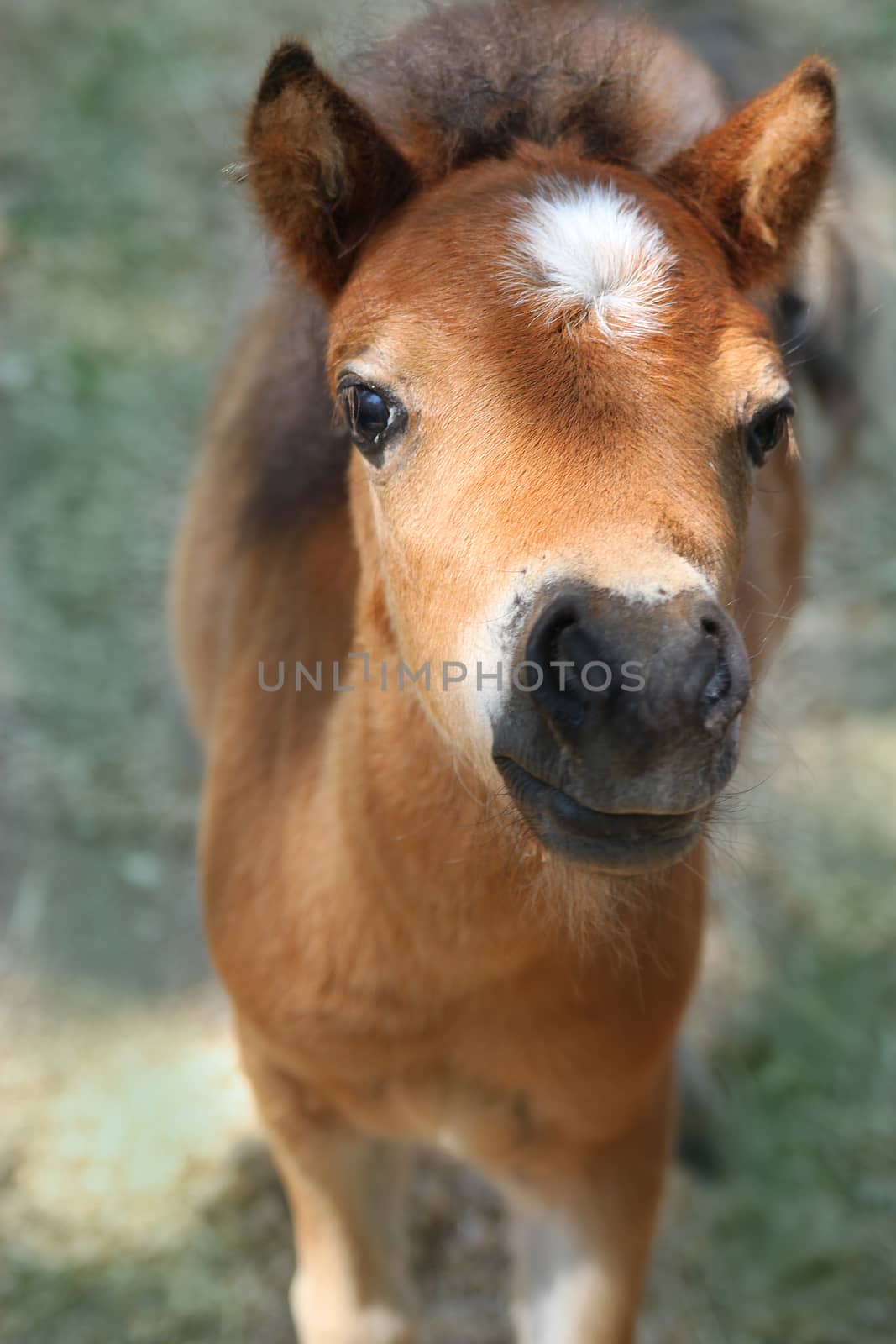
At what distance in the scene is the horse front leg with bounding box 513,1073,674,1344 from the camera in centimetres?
273

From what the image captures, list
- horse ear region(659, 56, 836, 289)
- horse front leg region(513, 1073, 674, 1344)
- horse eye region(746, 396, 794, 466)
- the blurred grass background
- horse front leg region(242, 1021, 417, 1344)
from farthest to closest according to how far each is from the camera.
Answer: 1. the blurred grass background
2. horse front leg region(242, 1021, 417, 1344)
3. horse front leg region(513, 1073, 674, 1344)
4. horse ear region(659, 56, 836, 289)
5. horse eye region(746, 396, 794, 466)

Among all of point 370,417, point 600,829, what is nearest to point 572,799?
point 600,829

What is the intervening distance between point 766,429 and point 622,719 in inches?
26.3

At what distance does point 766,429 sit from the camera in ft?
6.77

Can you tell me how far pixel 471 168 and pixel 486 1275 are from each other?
8.96ft

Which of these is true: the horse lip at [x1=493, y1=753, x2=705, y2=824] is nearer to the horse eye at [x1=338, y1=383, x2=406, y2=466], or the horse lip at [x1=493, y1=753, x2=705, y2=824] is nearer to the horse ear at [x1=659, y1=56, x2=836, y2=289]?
the horse eye at [x1=338, y1=383, x2=406, y2=466]

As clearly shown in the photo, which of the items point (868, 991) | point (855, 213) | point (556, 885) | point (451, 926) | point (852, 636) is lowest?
point (868, 991)

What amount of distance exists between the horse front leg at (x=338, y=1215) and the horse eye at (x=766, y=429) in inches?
63.7

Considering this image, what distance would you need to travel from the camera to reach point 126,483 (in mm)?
5418

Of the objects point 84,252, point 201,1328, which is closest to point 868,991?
point 201,1328

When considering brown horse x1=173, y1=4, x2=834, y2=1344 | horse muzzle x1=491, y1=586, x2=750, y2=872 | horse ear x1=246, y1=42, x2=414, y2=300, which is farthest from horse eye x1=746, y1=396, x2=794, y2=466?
horse ear x1=246, y1=42, x2=414, y2=300

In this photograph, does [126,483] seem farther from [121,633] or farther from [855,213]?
[855,213]

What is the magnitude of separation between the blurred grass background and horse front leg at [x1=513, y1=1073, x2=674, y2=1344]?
0.63 m

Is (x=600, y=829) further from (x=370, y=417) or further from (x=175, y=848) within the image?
(x=175, y=848)
